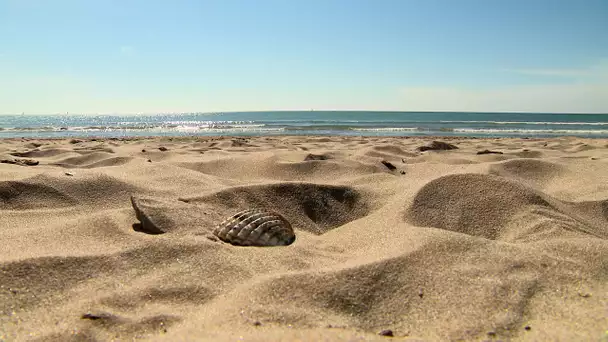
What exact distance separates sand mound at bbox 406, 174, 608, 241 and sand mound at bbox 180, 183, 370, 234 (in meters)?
0.46

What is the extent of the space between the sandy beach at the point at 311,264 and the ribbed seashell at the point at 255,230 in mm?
56

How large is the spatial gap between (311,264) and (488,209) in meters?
1.18

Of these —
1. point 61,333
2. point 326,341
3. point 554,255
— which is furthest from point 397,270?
point 61,333

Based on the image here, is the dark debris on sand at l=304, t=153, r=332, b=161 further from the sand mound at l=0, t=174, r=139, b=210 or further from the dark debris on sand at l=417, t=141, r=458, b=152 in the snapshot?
the sand mound at l=0, t=174, r=139, b=210

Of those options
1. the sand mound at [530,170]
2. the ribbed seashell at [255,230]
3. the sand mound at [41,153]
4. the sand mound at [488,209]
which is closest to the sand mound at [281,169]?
the sand mound at [530,170]

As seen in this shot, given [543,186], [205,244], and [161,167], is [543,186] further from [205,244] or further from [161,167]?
[161,167]

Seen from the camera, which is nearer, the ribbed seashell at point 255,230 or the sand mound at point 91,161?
the ribbed seashell at point 255,230

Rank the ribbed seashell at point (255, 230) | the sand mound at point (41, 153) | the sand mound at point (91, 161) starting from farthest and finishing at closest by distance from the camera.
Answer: the sand mound at point (41, 153), the sand mound at point (91, 161), the ribbed seashell at point (255, 230)

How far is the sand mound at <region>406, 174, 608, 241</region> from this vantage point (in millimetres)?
2170

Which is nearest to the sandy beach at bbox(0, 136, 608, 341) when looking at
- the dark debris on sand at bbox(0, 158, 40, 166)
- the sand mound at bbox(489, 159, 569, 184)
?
the sand mound at bbox(489, 159, 569, 184)

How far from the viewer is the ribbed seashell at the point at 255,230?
77.7 inches

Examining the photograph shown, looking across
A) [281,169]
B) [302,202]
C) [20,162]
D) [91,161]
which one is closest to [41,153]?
[91,161]

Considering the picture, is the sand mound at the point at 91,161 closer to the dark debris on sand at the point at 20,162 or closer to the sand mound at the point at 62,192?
the dark debris on sand at the point at 20,162

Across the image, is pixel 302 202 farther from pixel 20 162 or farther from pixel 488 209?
pixel 20 162
